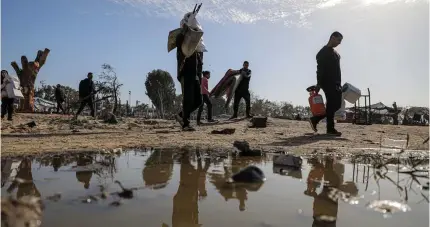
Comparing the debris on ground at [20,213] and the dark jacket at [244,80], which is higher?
the dark jacket at [244,80]

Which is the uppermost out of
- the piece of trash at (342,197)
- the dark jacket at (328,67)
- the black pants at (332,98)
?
the dark jacket at (328,67)

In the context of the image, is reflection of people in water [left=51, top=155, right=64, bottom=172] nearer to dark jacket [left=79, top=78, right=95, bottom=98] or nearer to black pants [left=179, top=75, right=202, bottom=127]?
black pants [left=179, top=75, right=202, bottom=127]

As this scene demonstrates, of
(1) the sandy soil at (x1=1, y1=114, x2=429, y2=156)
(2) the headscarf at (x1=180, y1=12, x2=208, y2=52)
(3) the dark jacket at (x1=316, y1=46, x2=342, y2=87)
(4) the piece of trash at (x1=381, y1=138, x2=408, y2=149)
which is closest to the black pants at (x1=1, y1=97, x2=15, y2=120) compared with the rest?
(1) the sandy soil at (x1=1, y1=114, x2=429, y2=156)

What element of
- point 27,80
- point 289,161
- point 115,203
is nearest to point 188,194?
point 115,203

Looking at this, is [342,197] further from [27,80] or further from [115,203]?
[27,80]

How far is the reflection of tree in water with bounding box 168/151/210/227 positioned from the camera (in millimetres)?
1479

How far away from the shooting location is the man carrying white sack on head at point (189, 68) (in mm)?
5711

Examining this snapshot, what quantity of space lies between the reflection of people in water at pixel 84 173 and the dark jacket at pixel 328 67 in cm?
425

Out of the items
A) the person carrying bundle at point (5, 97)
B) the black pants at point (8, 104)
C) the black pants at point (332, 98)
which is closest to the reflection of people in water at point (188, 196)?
the black pants at point (332, 98)

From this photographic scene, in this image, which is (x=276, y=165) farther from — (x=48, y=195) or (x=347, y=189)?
(x=48, y=195)

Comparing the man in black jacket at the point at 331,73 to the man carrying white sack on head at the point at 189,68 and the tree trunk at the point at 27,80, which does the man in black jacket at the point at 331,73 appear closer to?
the man carrying white sack on head at the point at 189,68

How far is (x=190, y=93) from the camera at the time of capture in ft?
20.1

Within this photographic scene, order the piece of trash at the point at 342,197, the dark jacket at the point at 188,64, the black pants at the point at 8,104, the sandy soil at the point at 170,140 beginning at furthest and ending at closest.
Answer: the black pants at the point at 8,104
the dark jacket at the point at 188,64
the sandy soil at the point at 170,140
the piece of trash at the point at 342,197

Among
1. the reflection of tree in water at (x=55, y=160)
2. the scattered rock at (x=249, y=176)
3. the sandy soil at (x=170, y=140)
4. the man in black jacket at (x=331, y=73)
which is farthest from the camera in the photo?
the man in black jacket at (x=331, y=73)
